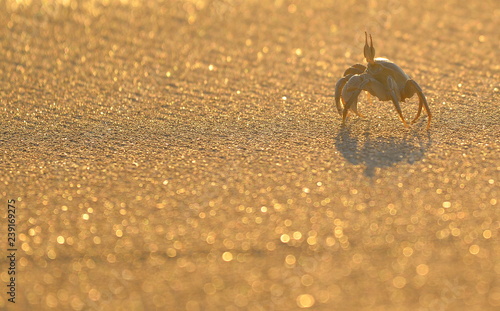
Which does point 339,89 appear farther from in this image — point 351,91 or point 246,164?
point 246,164

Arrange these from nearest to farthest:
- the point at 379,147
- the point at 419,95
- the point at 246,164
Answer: the point at 246,164 < the point at 379,147 < the point at 419,95

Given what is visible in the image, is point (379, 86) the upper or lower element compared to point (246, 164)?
upper

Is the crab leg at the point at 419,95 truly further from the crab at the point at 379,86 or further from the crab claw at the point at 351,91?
the crab claw at the point at 351,91

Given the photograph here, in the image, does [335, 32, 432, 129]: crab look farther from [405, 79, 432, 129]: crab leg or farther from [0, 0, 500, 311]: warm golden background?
[0, 0, 500, 311]: warm golden background

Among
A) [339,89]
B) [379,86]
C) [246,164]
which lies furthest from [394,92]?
[246,164]

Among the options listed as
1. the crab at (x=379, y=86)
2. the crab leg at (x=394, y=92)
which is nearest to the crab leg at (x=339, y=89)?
the crab at (x=379, y=86)

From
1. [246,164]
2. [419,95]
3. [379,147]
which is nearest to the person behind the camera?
[246,164]

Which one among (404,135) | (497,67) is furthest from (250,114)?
(497,67)
